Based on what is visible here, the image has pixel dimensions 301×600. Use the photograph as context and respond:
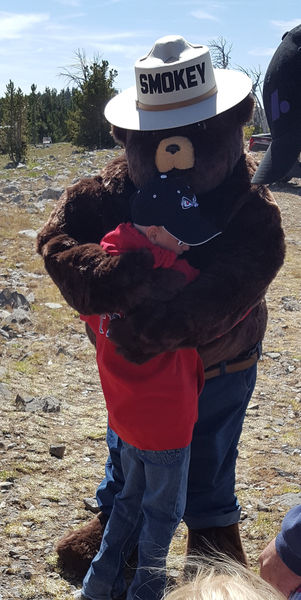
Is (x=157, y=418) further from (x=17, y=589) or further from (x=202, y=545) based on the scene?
(x=17, y=589)

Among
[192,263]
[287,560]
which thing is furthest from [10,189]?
[287,560]

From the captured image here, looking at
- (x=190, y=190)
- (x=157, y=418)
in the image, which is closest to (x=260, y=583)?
(x=157, y=418)

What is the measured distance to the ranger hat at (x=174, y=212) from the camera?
2.23m

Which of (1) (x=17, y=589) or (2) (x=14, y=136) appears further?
(2) (x=14, y=136)

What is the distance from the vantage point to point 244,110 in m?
→ 2.50

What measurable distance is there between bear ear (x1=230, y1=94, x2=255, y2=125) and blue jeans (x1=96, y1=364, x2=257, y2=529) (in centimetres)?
91

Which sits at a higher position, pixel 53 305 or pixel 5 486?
pixel 53 305

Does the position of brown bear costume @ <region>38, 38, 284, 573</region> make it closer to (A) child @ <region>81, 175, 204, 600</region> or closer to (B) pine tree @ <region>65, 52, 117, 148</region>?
(A) child @ <region>81, 175, 204, 600</region>

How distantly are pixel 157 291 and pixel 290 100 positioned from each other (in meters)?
0.69

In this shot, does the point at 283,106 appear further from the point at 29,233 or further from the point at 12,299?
the point at 29,233

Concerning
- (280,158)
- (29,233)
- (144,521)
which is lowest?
(144,521)

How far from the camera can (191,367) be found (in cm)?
237

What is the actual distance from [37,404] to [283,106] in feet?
8.57

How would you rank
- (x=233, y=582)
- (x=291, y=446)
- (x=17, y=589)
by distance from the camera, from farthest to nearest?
(x=291, y=446)
(x=17, y=589)
(x=233, y=582)
